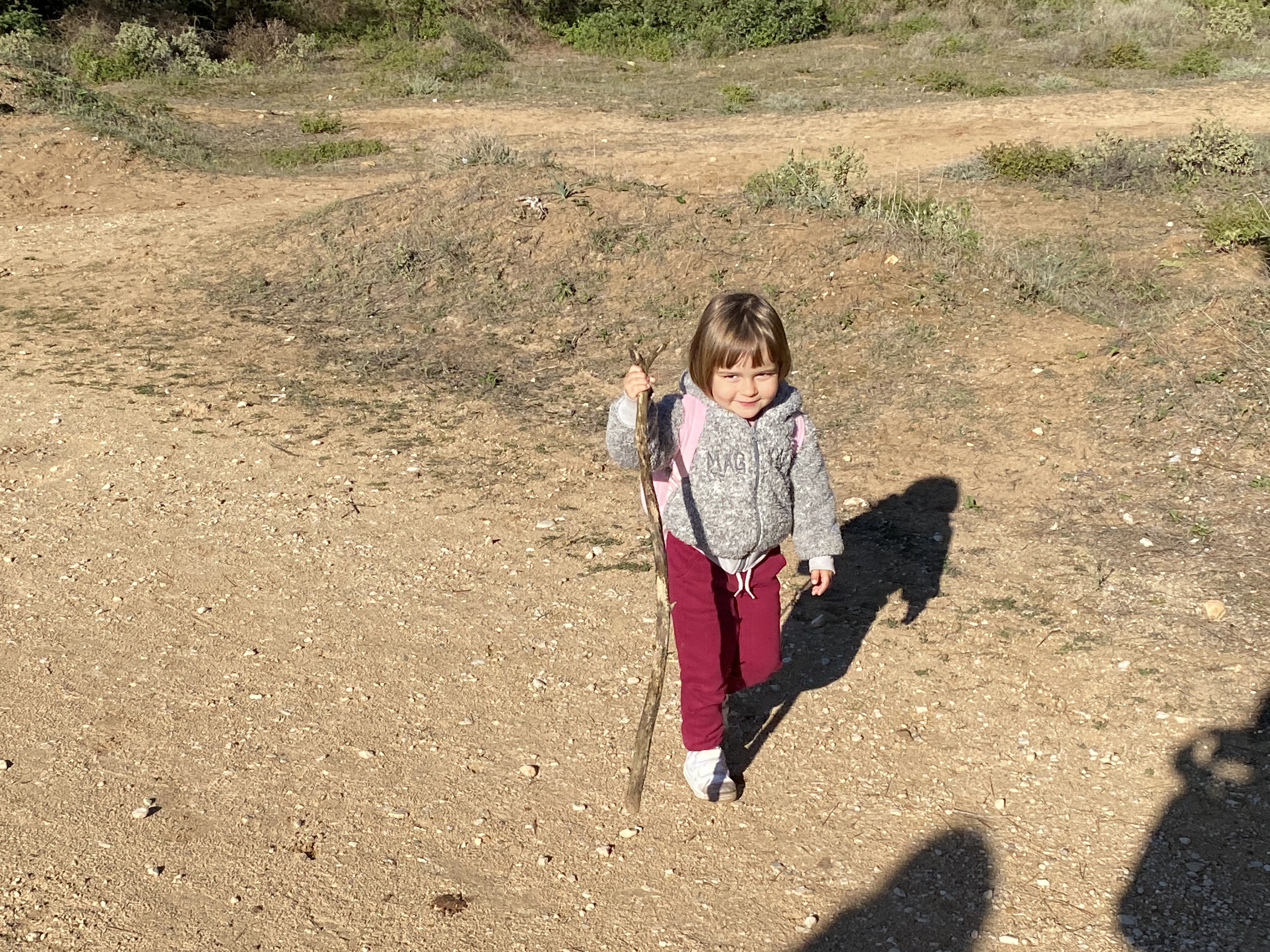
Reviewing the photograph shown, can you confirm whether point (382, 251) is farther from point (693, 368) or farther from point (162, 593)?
point (693, 368)

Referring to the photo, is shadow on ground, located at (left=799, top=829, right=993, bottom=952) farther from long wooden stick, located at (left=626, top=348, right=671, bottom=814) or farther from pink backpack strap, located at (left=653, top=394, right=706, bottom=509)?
pink backpack strap, located at (left=653, top=394, right=706, bottom=509)

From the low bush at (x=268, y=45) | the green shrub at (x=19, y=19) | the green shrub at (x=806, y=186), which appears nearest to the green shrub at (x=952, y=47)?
the low bush at (x=268, y=45)

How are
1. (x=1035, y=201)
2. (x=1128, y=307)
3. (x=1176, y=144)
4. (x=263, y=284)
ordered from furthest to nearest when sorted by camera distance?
1. (x=1176, y=144)
2. (x=1035, y=201)
3. (x=263, y=284)
4. (x=1128, y=307)

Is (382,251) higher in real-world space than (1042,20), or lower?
lower

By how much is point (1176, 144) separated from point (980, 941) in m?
9.69

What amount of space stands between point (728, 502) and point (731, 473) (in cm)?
7

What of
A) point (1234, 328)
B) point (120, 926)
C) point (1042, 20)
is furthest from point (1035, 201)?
point (1042, 20)

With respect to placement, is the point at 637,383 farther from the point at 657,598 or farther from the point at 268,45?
the point at 268,45

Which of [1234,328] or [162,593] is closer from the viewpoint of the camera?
[162,593]

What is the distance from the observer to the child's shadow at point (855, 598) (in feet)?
12.1

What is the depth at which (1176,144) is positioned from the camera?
34.4ft

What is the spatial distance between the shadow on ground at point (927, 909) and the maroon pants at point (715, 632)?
0.60 m

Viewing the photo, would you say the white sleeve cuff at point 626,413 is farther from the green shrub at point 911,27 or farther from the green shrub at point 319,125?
the green shrub at point 911,27

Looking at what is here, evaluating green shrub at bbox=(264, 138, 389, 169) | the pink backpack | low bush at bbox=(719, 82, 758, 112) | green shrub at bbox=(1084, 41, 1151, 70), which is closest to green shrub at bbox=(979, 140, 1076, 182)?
low bush at bbox=(719, 82, 758, 112)
